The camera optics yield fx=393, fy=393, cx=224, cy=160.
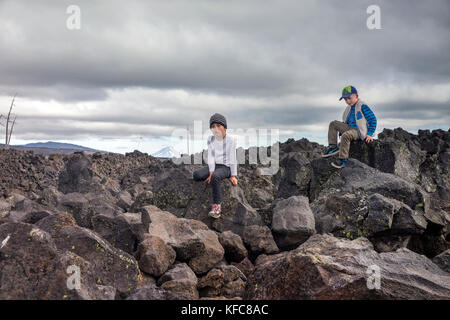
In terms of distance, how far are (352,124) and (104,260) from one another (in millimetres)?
8990

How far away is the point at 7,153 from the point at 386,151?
1306 inches

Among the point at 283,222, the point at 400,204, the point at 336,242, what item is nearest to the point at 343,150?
the point at 400,204

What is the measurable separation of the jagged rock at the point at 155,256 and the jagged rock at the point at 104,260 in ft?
1.89

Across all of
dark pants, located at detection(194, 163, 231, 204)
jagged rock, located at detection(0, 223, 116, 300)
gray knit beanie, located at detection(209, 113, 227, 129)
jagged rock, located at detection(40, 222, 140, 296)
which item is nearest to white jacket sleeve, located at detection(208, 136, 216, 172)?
dark pants, located at detection(194, 163, 231, 204)

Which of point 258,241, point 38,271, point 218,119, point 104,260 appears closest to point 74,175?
point 218,119

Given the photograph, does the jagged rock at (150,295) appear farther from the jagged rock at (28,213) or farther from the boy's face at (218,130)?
the boy's face at (218,130)

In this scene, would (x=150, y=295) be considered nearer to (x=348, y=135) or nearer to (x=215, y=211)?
(x=215, y=211)

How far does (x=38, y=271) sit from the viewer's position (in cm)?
497

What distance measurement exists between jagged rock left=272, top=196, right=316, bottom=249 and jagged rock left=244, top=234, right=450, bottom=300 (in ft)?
8.43

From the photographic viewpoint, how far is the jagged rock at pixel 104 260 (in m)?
5.86

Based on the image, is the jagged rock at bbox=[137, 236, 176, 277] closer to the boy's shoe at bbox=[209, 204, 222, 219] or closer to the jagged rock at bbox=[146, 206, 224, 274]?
the jagged rock at bbox=[146, 206, 224, 274]

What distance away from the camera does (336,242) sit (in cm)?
747

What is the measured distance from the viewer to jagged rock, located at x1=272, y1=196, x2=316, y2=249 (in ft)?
29.6
